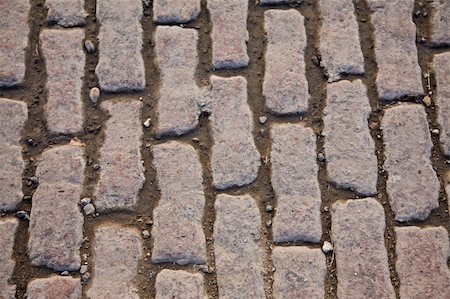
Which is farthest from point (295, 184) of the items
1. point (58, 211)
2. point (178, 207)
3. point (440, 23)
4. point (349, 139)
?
point (440, 23)

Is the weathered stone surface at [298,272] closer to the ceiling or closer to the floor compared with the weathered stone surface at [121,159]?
closer to the floor

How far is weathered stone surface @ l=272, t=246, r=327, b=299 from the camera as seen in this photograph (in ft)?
7.39

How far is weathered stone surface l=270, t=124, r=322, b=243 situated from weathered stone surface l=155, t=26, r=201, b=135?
0.36 m

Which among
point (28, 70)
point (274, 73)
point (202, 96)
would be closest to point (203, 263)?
point (202, 96)

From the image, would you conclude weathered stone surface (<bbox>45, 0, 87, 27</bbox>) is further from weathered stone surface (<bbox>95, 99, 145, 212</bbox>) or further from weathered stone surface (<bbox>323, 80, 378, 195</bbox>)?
weathered stone surface (<bbox>323, 80, 378, 195</bbox>)

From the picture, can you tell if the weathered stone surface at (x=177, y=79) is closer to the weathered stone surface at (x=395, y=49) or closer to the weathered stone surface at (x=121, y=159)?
the weathered stone surface at (x=121, y=159)

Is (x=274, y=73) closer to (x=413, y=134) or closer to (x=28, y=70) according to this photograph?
(x=413, y=134)

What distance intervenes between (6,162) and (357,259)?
139cm

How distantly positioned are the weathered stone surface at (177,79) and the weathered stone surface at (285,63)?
1.01ft

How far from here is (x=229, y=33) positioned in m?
2.69

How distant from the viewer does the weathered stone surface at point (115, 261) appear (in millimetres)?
2232

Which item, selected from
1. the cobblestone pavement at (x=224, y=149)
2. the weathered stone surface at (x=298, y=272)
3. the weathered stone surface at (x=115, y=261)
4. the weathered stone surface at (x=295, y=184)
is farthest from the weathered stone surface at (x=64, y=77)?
the weathered stone surface at (x=298, y=272)

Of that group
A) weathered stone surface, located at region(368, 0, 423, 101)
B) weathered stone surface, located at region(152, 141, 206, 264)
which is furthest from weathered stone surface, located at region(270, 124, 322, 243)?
weathered stone surface, located at region(368, 0, 423, 101)

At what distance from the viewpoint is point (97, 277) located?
225 cm
